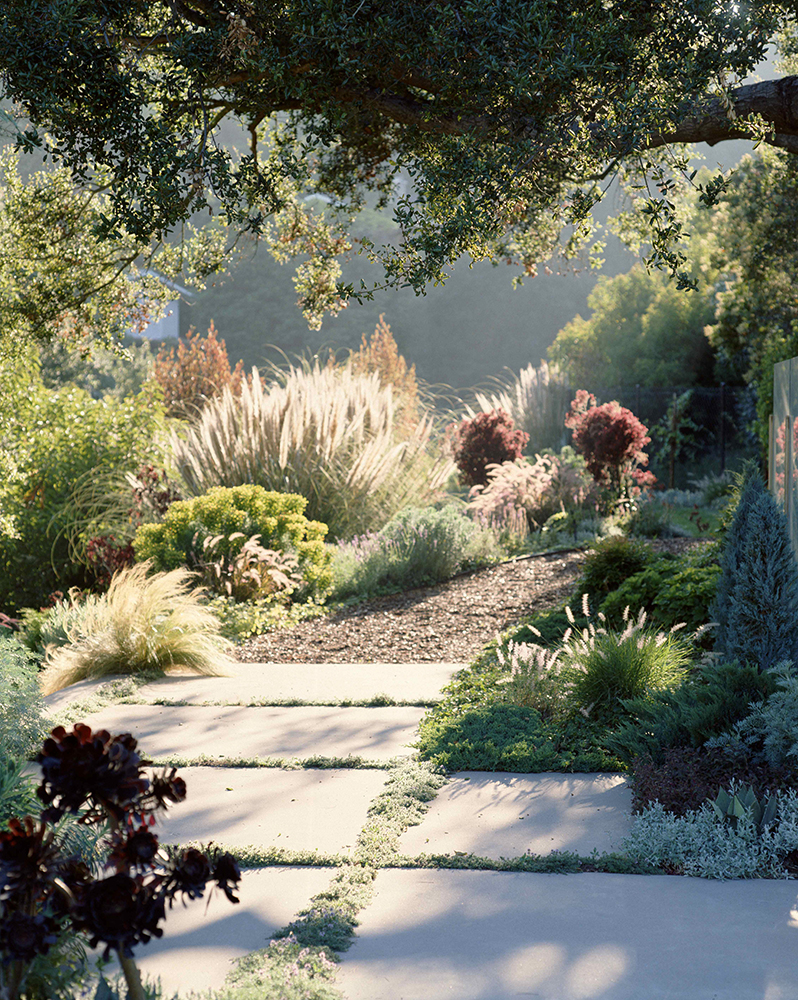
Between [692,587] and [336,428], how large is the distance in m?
4.67

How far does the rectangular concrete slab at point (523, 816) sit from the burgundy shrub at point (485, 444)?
7934 millimetres

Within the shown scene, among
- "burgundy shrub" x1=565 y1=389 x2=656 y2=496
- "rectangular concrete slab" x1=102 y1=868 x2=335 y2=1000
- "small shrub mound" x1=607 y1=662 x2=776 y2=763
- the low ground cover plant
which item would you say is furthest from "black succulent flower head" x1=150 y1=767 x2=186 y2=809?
Answer: "burgundy shrub" x1=565 y1=389 x2=656 y2=496

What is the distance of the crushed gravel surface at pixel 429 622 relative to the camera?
241 inches

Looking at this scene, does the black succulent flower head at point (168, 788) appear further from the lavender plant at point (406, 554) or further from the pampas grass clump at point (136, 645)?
the lavender plant at point (406, 554)

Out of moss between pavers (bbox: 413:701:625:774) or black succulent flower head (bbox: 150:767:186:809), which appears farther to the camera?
moss between pavers (bbox: 413:701:625:774)

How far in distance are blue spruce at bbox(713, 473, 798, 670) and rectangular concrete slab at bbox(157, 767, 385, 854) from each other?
5.77ft

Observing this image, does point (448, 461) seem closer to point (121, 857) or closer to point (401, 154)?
point (401, 154)

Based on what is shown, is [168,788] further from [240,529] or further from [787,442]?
[240,529]

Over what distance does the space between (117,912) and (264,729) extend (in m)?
2.80

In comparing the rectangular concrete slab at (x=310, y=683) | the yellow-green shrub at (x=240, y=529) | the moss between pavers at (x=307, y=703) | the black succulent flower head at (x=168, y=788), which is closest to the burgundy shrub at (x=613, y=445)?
the yellow-green shrub at (x=240, y=529)

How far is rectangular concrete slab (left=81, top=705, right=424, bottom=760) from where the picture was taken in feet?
13.2

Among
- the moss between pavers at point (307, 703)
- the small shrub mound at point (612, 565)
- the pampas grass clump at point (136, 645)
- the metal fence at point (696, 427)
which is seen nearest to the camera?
the moss between pavers at point (307, 703)

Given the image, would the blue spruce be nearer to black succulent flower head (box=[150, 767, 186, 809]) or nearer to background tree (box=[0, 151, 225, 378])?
black succulent flower head (box=[150, 767, 186, 809])

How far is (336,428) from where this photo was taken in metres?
9.23
